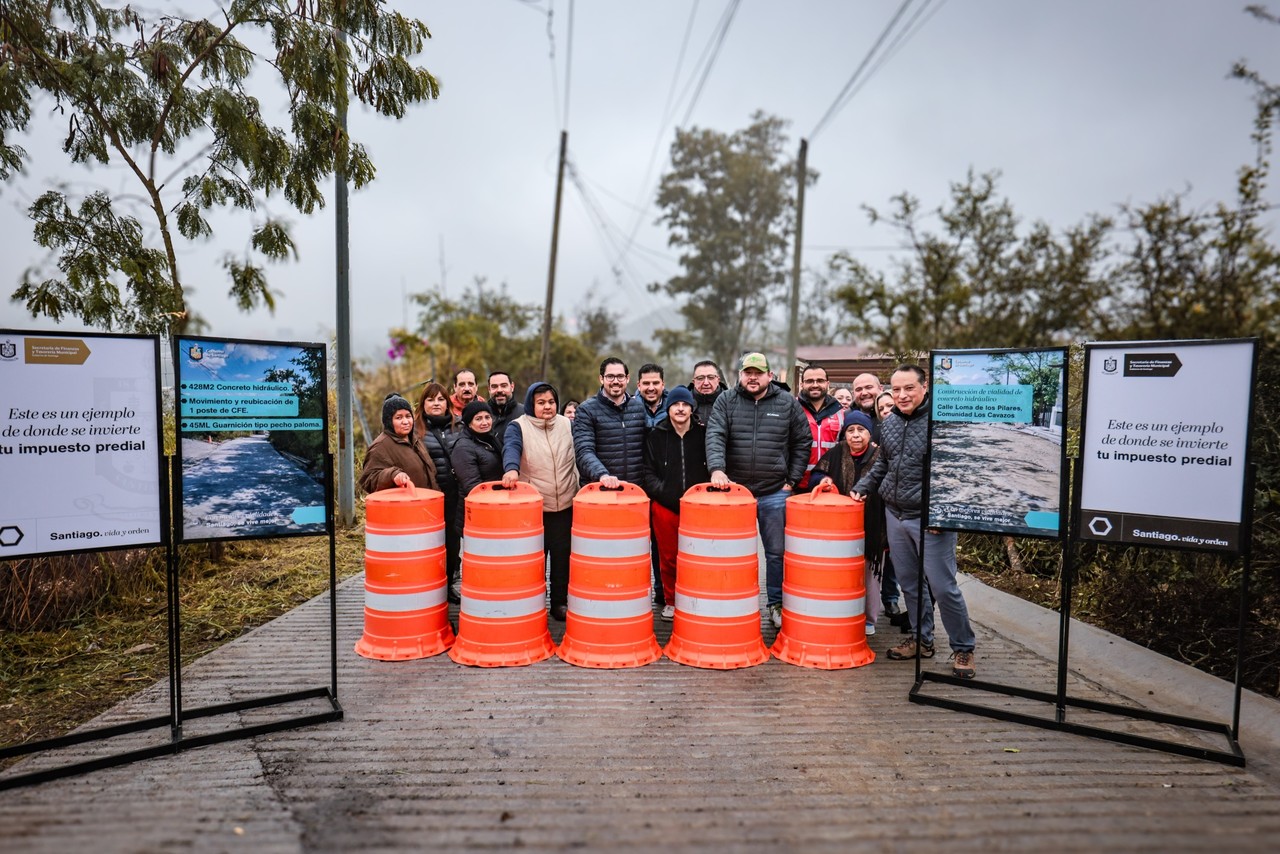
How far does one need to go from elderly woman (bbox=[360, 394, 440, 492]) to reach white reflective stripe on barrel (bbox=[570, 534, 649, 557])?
1.60 meters

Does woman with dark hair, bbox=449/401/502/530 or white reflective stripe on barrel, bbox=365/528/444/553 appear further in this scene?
woman with dark hair, bbox=449/401/502/530

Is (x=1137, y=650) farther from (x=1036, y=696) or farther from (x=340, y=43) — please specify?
(x=340, y=43)

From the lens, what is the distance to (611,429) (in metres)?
5.71

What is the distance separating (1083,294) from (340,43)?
19.7 m

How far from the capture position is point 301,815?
3109 mm

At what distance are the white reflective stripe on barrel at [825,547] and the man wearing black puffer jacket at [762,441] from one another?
1.69 feet

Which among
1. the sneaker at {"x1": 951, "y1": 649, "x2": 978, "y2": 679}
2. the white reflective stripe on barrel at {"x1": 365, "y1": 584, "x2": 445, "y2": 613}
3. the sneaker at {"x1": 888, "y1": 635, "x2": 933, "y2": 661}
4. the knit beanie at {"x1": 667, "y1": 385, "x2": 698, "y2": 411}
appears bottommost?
the sneaker at {"x1": 888, "y1": 635, "x2": 933, "y2": 661}

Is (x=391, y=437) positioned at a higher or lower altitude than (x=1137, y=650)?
higher

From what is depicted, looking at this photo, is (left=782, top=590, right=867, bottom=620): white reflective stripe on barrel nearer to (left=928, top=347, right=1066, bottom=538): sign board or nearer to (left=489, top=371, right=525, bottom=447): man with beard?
(left=928, top=347, right=1066, bottom=538): sign board

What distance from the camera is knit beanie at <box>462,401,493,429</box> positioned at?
6.17 m

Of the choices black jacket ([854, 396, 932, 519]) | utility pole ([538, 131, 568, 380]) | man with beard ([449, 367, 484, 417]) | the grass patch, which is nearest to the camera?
the grass patch

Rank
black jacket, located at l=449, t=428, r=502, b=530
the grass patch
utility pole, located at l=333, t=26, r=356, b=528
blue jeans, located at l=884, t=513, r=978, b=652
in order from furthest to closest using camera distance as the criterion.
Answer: utility pole, located at l=333, t=26, r=356, b=528, black jacket, located at l=449, t=428, r=502, b=530, blue jeans, located at l=884, t=513, r=978, b=652, the grass patch

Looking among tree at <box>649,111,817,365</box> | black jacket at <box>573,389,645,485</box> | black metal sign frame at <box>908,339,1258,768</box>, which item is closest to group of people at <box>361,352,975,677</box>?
black jacket at <box>573,389,645,485</box>

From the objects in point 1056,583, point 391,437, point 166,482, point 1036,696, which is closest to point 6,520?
point 166,482
